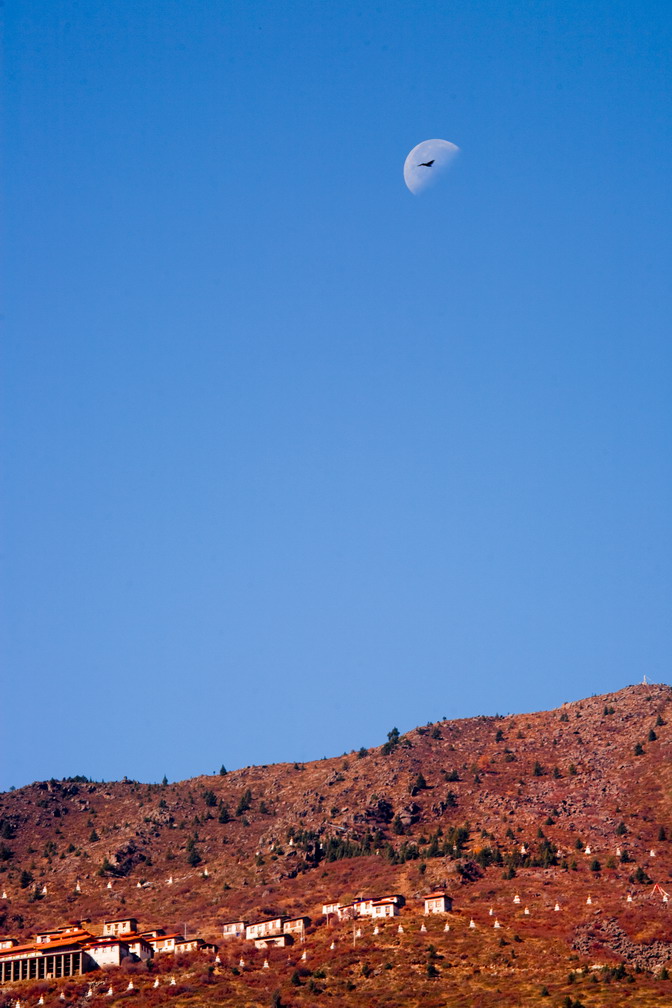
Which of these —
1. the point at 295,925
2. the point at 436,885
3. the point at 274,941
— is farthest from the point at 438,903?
the point at 274,941

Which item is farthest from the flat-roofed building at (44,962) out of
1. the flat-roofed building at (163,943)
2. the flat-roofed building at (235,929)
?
the flat-roofed building at (235,929)

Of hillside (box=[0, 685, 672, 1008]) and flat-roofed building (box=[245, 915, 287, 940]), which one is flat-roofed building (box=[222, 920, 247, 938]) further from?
hillside (box=[0, 685, 672, 1008])

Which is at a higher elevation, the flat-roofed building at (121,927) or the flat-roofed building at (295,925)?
the flat-roofed building at (121,927)

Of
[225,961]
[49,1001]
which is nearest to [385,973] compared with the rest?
[225,961]

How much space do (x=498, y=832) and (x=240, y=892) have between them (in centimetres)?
3414

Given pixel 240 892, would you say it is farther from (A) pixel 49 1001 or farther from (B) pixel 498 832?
(A) pixel 49 1001

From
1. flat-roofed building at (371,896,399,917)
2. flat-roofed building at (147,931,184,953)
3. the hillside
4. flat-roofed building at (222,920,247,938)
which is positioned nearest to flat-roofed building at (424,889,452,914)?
the hillside

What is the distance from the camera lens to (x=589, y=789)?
195500 mm

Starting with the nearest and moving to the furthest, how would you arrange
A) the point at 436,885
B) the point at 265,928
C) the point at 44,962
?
1. the point at 44,962
2. the point at 265,928
3. the point at 436,885

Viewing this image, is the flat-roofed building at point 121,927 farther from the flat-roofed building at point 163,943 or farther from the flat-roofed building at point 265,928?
the flat-roofed building at point 265,928

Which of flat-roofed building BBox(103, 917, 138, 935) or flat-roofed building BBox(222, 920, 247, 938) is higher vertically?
flat-roofed building BBox(103, 917, 138, 935)

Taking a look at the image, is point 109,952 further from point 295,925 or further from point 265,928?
point 295,925

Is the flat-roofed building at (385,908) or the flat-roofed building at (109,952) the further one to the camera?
the flat-roofed building at (385,908)

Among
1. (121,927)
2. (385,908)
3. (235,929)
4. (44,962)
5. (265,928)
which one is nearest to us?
(44,962)
